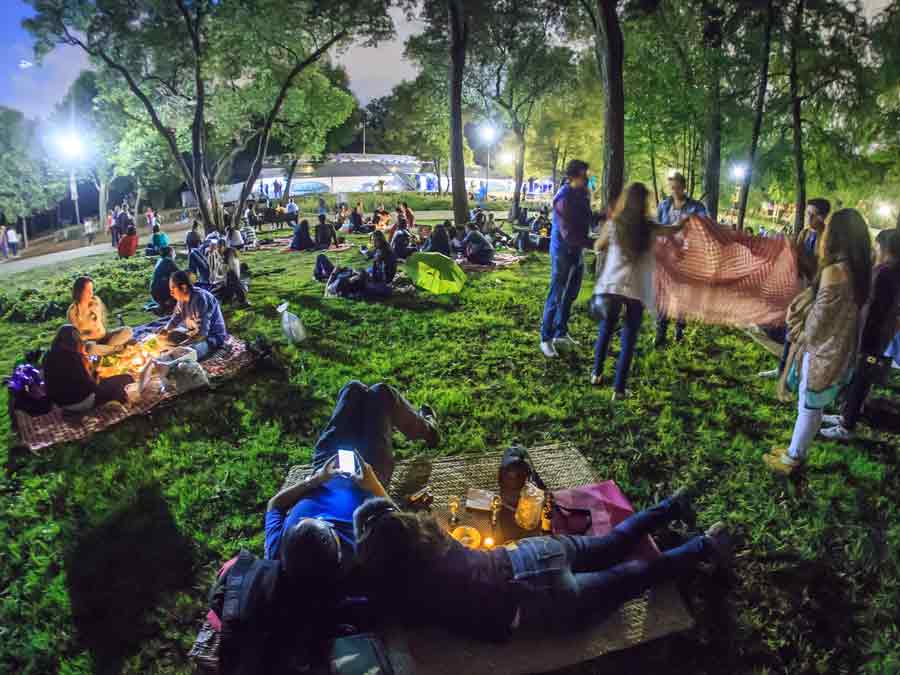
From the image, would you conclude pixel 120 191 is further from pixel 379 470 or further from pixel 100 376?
pixel 379 470

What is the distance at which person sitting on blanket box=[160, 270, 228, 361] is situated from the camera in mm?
6891

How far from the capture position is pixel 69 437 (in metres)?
5.20

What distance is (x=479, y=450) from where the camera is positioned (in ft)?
15.4

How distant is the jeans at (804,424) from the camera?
4016 mm

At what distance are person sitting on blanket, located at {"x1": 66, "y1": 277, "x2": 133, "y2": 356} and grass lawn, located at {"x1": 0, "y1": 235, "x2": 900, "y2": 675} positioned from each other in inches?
47.6

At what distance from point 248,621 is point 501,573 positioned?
1.18m

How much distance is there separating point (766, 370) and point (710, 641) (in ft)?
14.3

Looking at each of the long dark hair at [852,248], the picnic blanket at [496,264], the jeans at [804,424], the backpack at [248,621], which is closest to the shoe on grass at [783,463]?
the jeans at [804,424]

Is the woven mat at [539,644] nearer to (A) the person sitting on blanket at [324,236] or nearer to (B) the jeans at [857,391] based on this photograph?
(B) the jeans at [857,391]

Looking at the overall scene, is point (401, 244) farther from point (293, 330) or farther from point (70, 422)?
point (70, 422)

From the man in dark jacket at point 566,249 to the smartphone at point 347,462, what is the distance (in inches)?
150

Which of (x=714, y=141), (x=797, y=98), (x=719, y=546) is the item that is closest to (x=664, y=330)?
(x=719, y=546)

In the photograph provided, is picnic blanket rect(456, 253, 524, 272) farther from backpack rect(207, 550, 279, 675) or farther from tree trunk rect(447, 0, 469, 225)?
backpack rect(207, 550, 279, 675)

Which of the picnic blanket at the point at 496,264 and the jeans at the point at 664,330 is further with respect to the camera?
the picnic blanket at the point at 496,264
